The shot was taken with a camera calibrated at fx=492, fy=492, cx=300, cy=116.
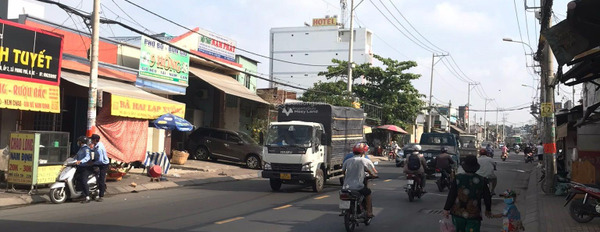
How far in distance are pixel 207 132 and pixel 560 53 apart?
21.0 metres

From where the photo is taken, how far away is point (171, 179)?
1803 cm

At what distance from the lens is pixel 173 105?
1927 cm

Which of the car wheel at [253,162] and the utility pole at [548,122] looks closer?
the utility pole at [548,122]

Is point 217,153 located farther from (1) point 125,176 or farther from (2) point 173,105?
(1) point 125,176

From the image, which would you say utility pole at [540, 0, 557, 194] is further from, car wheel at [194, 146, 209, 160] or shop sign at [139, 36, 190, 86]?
car wheel at [194, 146, 209, 160]

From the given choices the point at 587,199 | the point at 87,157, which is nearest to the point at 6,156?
the point at 87,157

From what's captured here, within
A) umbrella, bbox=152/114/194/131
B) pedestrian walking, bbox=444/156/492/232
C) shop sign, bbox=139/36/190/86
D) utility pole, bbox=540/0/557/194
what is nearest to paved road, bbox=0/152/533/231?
utility pole, bbox=540/0/557/194

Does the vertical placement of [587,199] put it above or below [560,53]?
below

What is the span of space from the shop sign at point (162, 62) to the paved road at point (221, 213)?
704cm

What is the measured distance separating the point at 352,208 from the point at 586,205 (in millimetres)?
5330

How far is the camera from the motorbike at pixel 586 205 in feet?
33.4

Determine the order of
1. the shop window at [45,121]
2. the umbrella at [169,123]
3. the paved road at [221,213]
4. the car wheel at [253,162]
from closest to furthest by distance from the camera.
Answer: the paved road at [221,213]
the shop window at [45,121]
the umbrella at [169,123]
the car wheel at [253,162]

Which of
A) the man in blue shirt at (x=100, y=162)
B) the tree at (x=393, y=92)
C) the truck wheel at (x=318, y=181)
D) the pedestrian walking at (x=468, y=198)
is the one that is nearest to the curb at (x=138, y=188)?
the man in blue shirt at (x=100, y=162)

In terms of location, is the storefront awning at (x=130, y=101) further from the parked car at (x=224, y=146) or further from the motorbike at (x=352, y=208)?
the motorbike at (x=352, y=208)
